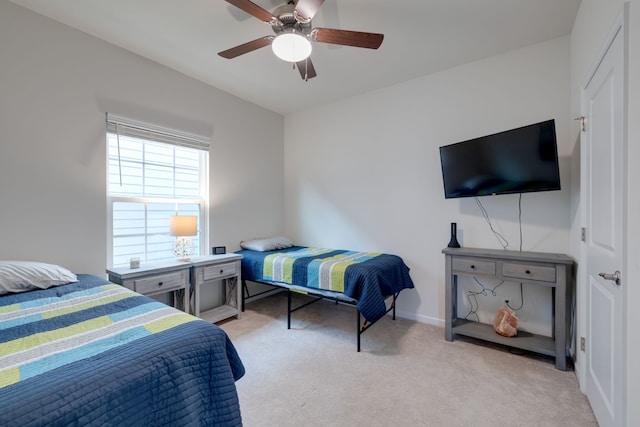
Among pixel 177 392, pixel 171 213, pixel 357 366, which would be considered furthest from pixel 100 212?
pixel 357 366

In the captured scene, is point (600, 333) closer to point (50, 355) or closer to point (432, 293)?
point (432, 293)

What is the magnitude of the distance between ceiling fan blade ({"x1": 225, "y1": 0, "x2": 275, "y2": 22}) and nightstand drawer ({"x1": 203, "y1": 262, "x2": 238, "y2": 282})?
88.8 inches

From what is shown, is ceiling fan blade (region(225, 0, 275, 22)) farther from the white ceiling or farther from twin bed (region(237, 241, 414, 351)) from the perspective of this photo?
twin bed (region(237, 241, 414, 351))

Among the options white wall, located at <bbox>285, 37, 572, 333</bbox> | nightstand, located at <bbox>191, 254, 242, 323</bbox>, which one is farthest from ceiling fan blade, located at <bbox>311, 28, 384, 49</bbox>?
nightstand, located at <bbox>191, 254, 242, 323</bbox>

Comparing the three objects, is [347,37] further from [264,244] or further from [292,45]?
[264,244]

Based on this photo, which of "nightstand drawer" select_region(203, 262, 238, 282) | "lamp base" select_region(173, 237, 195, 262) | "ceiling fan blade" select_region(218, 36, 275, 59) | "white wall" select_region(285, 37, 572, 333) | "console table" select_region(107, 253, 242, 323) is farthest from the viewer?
"lamp base" select_region(173, 237, 195, 262)

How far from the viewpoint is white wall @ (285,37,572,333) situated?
8.20 ft

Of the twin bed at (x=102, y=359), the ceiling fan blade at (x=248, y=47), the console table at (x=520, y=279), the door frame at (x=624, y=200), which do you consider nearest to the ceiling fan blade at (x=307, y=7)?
the ceiling fan blade at (x=248, y=47)

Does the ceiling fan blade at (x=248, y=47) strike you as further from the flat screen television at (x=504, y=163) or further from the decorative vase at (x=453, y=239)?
the decorative vase at (x=453, y=239)

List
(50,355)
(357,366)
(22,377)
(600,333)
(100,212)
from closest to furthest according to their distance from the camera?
(22,377) < (50,355) < (600,333) < (357,366) < (100,212)

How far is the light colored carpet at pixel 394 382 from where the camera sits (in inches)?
66.6

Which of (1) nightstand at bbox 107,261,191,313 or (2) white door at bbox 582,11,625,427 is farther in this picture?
(1) nightstand at bbox 107,261,191,313

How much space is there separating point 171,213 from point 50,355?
7.44 feet

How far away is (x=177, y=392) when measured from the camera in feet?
3.49
